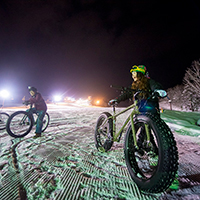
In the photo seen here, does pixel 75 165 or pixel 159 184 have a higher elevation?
pixel 159 184

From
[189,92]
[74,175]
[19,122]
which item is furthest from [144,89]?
[189,92]

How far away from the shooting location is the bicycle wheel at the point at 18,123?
362 cm

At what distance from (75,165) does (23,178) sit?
852mm

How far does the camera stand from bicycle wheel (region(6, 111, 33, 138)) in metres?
3.62

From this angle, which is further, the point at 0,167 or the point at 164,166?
the point at 0,167

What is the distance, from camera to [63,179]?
5.32 ft

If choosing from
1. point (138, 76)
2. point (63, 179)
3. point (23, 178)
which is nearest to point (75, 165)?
point (63, 179)

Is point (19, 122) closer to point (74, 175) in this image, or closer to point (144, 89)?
point (74, 175)

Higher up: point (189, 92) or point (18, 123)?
point (189, 92)

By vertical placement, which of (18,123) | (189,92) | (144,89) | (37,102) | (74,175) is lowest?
(74,175)

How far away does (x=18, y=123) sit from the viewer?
155 inches

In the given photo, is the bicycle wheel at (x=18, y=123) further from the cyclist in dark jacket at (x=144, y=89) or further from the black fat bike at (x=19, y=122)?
the cyclist in dark jacket at (x=144, y=89)

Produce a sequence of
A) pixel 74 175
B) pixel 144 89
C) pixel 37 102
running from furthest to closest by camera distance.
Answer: pixel 37 102 → pixel 144 89 → pixel 74 175

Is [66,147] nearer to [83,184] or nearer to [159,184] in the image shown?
[83,184]
